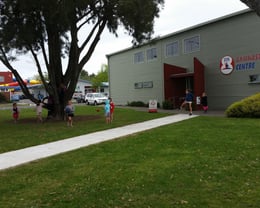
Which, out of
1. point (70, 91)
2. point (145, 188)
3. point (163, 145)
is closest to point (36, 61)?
point (70, 91)

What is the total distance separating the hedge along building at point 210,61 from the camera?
22.4 meters

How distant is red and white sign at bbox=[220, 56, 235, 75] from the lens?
23.6 meters

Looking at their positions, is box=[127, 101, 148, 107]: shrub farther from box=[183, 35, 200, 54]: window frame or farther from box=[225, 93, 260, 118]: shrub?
box=[225, 93, 260, 118]: shrub

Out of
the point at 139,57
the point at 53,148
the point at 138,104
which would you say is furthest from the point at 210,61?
the point at 53,148

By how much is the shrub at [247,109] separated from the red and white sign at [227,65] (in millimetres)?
5956

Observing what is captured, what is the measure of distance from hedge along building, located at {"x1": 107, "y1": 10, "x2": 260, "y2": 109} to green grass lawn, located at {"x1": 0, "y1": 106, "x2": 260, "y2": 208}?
13.5 meters

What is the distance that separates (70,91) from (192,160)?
45.7 ft

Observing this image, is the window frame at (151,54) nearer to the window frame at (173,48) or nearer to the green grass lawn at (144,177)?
Answer: the window frame at (173,48)

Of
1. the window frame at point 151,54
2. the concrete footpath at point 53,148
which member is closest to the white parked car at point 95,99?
the window frame at point 151,54

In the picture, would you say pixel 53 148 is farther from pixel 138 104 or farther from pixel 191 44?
pixel 138 104

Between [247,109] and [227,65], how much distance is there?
711 cm

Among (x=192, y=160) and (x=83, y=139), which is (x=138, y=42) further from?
(x=192, y=160)

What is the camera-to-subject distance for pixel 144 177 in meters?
6.44

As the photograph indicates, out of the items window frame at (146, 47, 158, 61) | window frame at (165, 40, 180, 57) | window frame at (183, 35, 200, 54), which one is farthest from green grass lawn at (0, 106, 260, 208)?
window frame at (146, 47, 158, 61)
